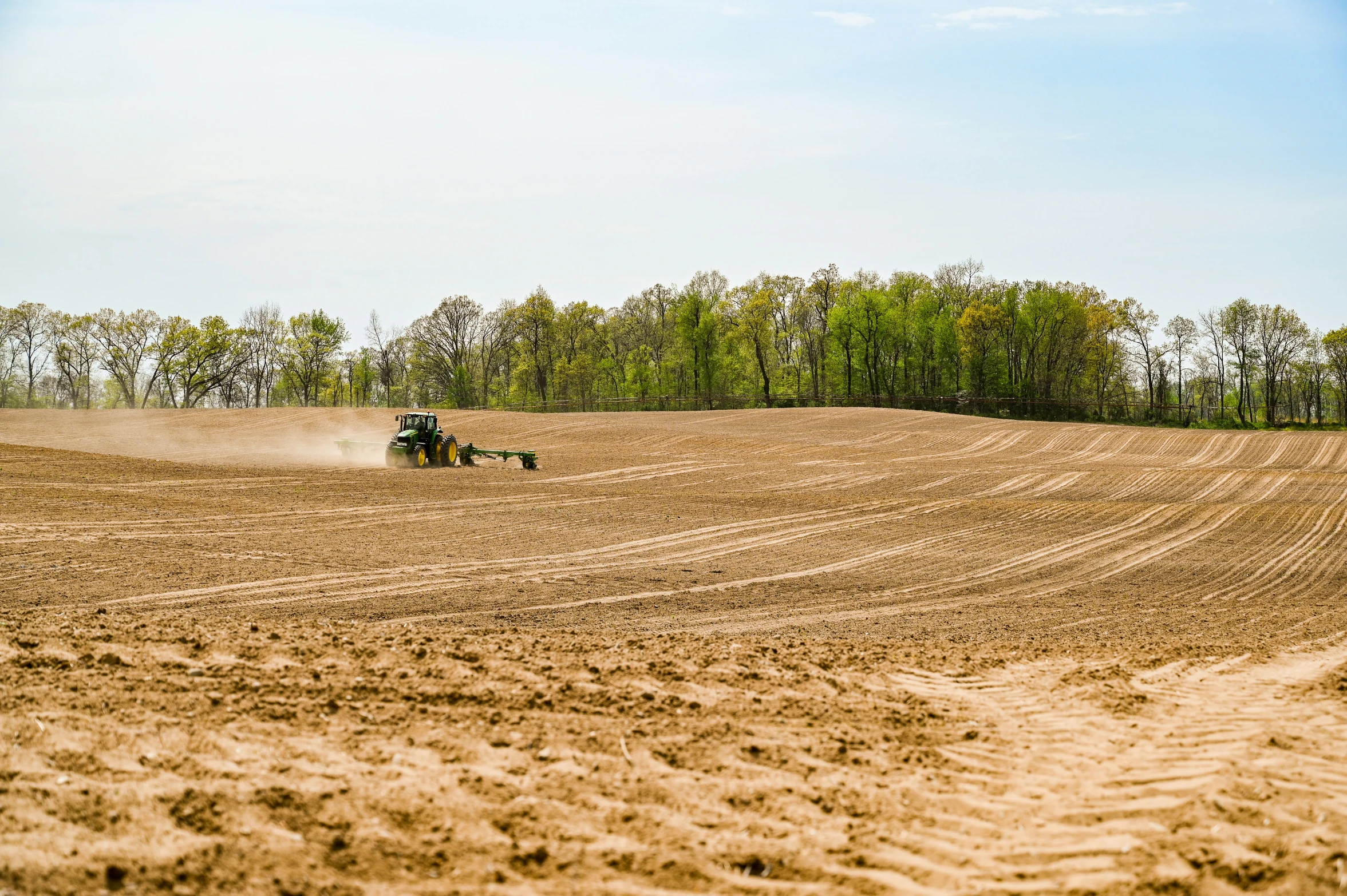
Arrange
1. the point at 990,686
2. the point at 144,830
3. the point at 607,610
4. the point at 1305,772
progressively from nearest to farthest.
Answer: the point at 144,830, the point at 1305,772, the point at 990,686, the point at 607,610

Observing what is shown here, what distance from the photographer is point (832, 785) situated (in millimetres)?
5602

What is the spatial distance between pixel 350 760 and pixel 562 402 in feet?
225

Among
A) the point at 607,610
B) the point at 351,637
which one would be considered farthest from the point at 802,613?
the point at 351,637

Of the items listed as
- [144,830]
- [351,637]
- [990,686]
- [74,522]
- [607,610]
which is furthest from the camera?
[74,522]

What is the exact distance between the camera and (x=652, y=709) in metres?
6.80

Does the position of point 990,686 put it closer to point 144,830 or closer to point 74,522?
point 144,830

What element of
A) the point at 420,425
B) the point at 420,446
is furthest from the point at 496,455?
the point at 420,446

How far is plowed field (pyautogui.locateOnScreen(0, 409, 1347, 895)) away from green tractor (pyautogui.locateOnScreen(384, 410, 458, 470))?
1212 cm

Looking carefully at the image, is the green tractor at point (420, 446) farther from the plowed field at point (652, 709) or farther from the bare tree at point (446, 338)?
the bare tree at point (446, 338)

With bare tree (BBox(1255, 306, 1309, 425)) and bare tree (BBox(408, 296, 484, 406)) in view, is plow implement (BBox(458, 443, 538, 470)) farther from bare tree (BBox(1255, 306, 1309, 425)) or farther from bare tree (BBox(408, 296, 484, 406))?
bare tree (BBox(1255, 306, 1309, 425))

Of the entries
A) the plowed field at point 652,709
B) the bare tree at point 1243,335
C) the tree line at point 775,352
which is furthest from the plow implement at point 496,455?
the bare tree at point 1243,335

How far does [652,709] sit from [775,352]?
3129 inches

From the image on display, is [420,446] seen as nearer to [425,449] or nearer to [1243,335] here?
[425,449]

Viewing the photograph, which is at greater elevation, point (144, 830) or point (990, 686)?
point (144, 830)
